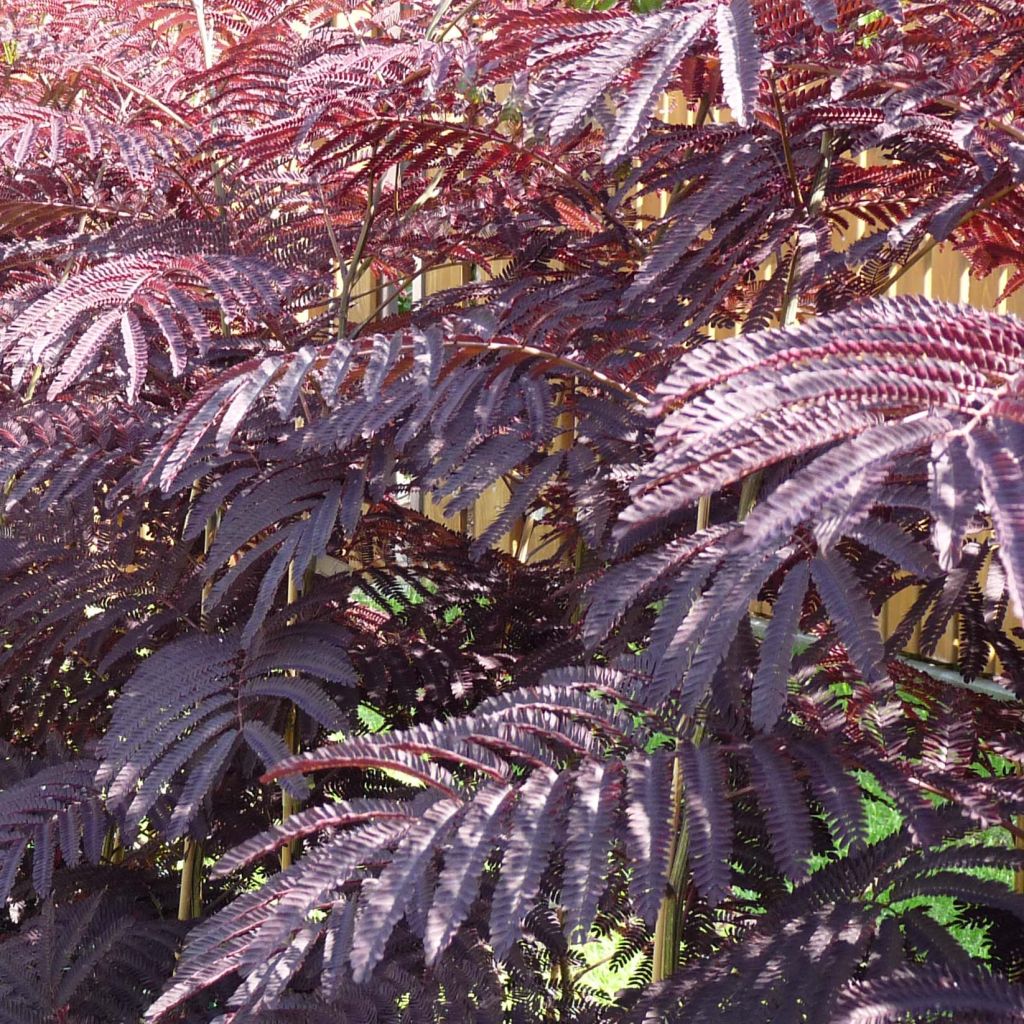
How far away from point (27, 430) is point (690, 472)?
3.50 ft

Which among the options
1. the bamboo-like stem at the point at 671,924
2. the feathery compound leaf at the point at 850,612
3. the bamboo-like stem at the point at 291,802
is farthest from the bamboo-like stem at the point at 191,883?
the feathery compound leaf at the point at 850,612

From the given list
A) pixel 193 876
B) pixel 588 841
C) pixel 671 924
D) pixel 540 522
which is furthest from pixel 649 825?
pixel 193 876

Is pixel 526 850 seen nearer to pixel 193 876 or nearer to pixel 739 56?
pixel 739 56

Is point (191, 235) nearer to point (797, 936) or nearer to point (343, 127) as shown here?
point (343, 127)

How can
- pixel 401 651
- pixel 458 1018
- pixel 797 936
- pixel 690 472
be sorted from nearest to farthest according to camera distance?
pixel 690 472 < pixel 797 936 < pixel 458 1018 < pixel 401 651

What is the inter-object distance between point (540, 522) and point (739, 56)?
72cm

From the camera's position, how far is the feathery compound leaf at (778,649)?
0.75 metres

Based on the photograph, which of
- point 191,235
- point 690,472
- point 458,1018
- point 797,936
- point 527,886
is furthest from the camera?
point 191,235

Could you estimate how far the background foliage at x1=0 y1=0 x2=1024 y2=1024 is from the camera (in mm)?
757

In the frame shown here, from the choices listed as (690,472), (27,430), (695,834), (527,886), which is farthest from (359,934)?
(27,430)

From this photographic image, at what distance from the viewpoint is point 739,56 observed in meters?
0.79

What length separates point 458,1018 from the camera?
104 centimetres

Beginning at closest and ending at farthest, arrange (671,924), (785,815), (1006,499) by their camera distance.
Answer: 1. (1006,499)
2. (785,815)
3. (671,924)

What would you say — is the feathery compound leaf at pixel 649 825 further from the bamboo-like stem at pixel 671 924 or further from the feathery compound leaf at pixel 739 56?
the feathery compound leaf at pixel 739 56
